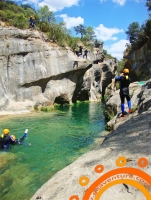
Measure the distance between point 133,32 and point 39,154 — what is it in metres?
37.9

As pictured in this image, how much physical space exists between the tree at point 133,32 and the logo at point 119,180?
41026 millimetres

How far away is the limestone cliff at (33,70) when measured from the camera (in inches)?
901

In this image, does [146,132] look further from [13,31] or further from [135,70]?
[135,70]

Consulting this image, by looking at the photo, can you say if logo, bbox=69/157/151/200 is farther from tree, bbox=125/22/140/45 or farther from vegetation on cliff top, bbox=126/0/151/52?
tree, bbox=125/22/140/45

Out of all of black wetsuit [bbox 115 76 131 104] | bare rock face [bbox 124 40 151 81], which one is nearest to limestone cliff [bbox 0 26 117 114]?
bare rock face [bbox 124 40 151 81]

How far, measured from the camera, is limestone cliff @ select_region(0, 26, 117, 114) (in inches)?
901

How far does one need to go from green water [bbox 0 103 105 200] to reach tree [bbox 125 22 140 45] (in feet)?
101

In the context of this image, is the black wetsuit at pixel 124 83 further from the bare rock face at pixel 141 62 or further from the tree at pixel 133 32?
the tree at pixel 133 32

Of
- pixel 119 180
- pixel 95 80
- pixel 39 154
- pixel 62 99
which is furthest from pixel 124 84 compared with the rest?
pixel 95 80

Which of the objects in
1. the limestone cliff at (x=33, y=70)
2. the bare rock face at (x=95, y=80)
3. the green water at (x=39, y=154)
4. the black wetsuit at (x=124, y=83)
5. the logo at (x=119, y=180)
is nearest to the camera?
the logo at (x=119, y=180)

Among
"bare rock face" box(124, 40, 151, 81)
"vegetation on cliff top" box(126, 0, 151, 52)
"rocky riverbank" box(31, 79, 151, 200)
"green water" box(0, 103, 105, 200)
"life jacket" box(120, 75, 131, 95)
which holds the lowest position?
"green water" box(0, 103, 105, 200)

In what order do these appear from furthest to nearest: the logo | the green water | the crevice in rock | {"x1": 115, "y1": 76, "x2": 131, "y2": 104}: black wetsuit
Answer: the crevice in rock
{"x1": 115, "y1": 76, "x2": 131, "y2": 104}: black wetsuit
the green water
the logo

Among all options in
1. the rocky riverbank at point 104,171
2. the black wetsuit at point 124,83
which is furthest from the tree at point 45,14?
the rocky riverbank at point 104,171

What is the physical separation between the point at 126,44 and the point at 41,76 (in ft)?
86.2
